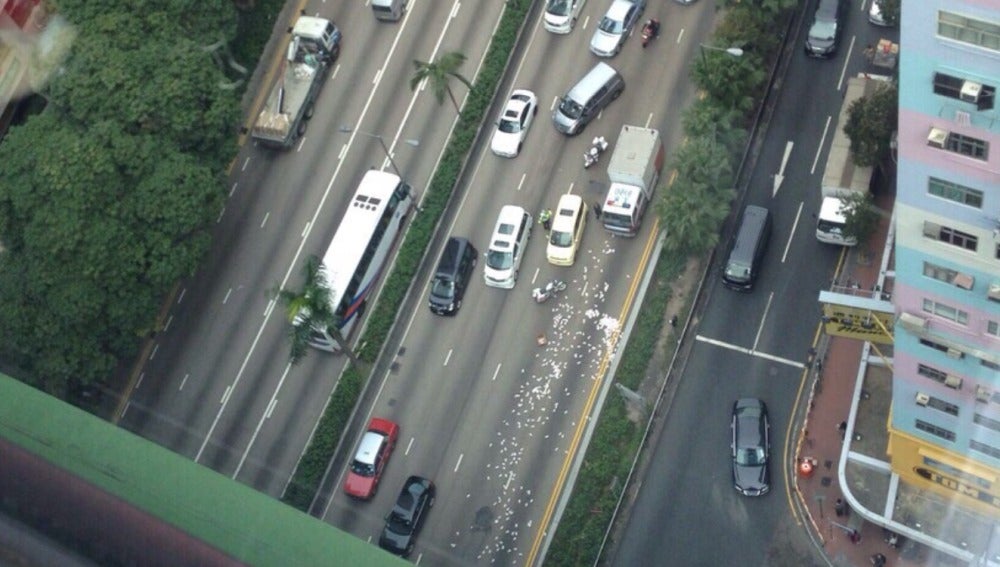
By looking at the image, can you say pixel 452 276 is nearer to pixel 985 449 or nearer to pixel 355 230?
pixel 355 230

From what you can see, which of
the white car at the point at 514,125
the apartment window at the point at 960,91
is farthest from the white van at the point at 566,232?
the apartment window at the point at 960,91

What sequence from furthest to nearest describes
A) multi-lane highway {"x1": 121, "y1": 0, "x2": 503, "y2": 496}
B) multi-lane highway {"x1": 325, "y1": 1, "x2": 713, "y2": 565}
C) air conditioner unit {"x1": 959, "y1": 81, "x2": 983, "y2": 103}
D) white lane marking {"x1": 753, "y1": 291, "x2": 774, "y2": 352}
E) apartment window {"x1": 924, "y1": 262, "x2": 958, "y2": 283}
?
multi-lane highway {"x1": 121, "y1": 0, "x2": 503, "y2": 496}, white lane marking {"x1": 753, "y1": 291, "x2": 774, "y2": 352}, multi-lane highway {"x1": 325, "y1": 1, "x2": 713, "y2": 565}, apartment window {"x1": 924, "y1": 262, "x2": 958, "y2": 283}, air conditioner unit {"x1": 959, "y1": 81, "x2": 983, "y2": 103}

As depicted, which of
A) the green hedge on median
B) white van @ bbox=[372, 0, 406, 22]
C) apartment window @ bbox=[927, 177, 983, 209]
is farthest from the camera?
white van @ bbox=[372, 0, 406, 22]

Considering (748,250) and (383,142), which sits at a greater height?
(383,142)

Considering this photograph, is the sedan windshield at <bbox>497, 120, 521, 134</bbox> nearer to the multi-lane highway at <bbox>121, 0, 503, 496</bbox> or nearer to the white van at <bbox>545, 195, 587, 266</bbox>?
the multi-lane highway at <bbox>121, 0, 503, 496</bbox>

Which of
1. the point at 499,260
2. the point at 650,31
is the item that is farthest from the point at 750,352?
the point at 650,31

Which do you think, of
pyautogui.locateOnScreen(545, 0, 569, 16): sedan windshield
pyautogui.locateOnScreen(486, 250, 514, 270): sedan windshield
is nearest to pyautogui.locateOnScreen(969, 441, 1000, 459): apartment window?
pyautogui.locateOnScreen(486, 250, 514, 270): sedan windshield

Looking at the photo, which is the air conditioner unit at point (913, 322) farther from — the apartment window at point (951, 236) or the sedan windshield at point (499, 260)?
the sedan windshield at point (499, 260)
